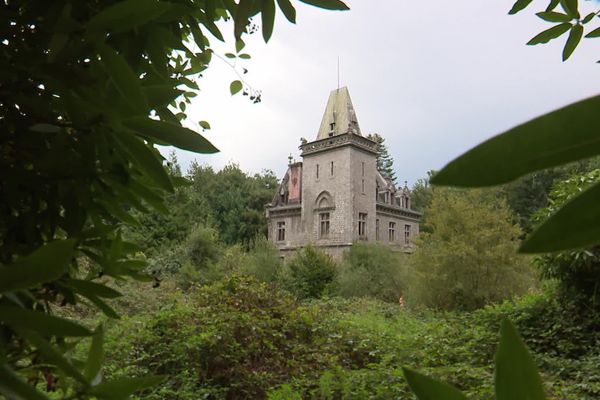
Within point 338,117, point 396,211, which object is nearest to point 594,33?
point 338,117

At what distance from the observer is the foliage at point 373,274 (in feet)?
46.7

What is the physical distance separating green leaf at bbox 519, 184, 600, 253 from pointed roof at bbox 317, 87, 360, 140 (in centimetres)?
2047

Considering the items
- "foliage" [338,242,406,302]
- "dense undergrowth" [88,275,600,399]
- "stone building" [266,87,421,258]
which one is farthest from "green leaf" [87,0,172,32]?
"stone building" [266,87,421,258]

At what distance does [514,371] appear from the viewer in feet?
0.69

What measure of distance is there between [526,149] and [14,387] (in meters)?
0.30

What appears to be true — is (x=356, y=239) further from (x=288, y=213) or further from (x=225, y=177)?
(x=225, y=177)

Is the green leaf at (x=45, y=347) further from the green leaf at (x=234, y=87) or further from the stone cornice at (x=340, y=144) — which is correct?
the stone cornice at (x=340, y=144)

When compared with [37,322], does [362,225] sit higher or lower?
higher

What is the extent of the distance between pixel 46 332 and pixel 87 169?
0.25m

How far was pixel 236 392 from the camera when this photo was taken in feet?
15.6

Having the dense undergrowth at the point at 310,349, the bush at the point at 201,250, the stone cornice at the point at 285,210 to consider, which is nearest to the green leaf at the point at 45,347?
the dense undergrowth at the point at 310,349

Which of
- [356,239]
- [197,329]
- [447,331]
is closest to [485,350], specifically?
[447,331]

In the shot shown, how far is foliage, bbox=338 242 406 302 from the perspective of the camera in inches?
561

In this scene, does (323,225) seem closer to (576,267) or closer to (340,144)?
(340,144)
